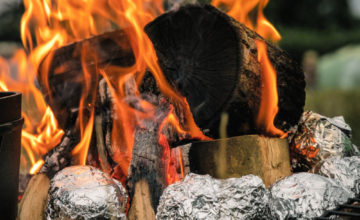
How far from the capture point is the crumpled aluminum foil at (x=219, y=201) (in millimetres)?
1798

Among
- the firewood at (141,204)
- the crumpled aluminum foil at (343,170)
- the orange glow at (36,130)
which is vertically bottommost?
the firewood at (141,204)

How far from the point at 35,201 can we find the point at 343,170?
1.77 m

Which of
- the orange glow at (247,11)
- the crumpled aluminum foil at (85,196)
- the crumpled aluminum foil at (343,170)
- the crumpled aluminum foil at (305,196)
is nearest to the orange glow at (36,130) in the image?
the crumpled aluminum foil at (85,196)

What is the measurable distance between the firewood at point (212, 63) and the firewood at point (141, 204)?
506mm

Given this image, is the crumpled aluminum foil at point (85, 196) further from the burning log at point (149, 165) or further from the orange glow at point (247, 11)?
the orange glow at point (247, 11)

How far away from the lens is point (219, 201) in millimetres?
1824

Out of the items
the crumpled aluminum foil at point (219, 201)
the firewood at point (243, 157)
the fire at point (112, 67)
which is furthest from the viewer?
the fire at point (112, 67)

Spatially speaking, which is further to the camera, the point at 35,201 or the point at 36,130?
the point at 36,130

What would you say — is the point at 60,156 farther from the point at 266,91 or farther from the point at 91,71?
the point at 266,91

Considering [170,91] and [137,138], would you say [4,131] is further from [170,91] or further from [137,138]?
[170,91]

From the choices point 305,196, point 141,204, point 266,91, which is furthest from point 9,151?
point 305,196

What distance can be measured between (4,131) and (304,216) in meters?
1.49

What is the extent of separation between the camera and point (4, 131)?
1869mm

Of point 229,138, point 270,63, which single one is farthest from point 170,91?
point 270,63
